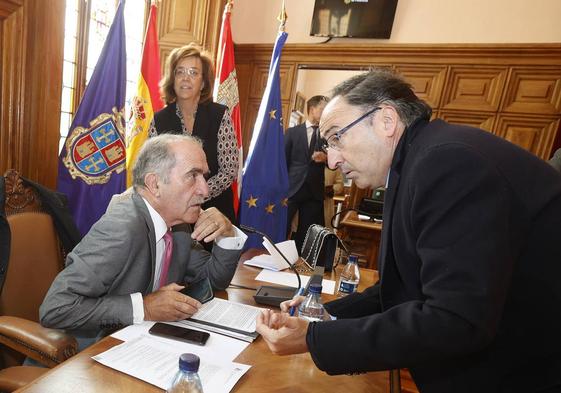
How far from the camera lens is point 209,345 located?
997mm

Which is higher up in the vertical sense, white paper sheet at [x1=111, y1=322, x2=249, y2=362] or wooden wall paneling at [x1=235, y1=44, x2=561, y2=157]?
wooden wall paneling at [x1=235, y1=44, x2=561, y2=157]

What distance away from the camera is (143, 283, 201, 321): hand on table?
3.58ft

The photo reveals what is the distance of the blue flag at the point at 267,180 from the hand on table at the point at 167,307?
2.21 metres

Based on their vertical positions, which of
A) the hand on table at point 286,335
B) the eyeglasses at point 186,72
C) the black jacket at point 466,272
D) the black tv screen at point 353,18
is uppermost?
the black tv screen at point 353,18

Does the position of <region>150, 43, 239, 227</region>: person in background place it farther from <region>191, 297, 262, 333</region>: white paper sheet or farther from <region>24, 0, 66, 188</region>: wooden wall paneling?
<region>191, 297, 262, 333</region>: white paper sheet

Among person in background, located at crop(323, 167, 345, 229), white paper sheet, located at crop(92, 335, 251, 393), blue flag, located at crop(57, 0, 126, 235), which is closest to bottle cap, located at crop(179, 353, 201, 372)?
white paper sheet, located at crop(92, 335, 251, 393)

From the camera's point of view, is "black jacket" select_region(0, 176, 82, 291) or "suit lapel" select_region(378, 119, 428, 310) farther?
"black jacket" select_region(0, 176, 82, 291)

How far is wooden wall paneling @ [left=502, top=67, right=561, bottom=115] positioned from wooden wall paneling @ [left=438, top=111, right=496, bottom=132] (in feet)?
0.54

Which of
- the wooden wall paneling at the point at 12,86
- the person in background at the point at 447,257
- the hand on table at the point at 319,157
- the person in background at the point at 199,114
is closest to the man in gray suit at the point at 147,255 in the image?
the person in background at the point at 447,257

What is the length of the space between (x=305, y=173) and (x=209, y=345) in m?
2.72

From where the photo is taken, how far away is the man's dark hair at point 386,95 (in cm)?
89

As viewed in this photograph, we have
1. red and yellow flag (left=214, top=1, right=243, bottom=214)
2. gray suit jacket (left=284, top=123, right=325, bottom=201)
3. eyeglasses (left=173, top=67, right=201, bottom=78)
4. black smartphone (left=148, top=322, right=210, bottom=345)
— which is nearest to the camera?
black smartphone (left=148, top=322, right=210, bottom=345)

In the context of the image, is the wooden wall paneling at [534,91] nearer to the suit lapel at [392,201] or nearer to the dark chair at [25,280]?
the suit lapel at [392,201]

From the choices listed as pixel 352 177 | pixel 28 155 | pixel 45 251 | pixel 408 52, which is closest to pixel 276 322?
pixel 352 177
